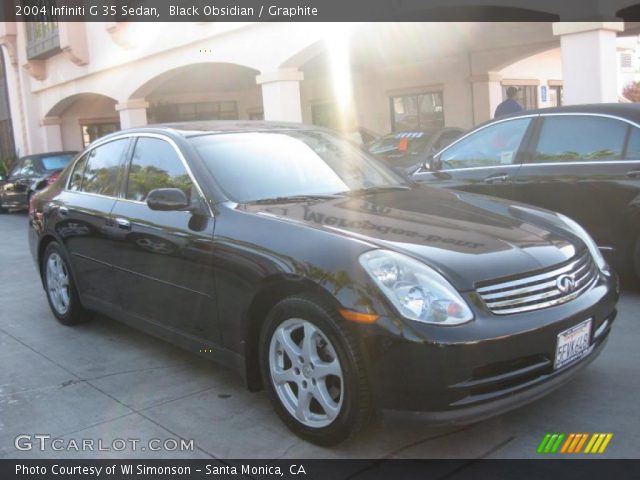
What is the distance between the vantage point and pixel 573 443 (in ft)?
10.2

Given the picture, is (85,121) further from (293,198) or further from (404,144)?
(293,198)

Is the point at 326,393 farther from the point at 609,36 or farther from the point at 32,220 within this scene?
the point at 609,36

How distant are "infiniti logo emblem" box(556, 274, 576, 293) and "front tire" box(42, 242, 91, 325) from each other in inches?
145

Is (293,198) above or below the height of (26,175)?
below

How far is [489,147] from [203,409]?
3836 mm

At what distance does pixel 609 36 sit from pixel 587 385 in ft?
21.0

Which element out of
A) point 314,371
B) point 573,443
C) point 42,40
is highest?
point 42,40

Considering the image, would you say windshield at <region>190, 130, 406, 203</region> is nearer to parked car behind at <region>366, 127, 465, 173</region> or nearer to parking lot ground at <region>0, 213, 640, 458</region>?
parking lot ground at <region>0, 213, 640, 458</region>

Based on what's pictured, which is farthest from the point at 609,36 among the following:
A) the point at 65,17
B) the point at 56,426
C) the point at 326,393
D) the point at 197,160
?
the point at 65,17

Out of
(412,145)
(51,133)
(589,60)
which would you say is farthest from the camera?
(51,133)

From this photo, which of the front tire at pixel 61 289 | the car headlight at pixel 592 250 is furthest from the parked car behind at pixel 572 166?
the front tire at pixel 61 289

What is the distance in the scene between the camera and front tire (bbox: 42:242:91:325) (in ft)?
17.6

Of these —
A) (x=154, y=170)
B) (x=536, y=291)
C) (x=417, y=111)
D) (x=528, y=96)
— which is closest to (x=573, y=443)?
(x=536, y=291)

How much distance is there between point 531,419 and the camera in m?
3.35
